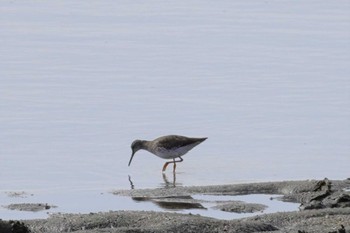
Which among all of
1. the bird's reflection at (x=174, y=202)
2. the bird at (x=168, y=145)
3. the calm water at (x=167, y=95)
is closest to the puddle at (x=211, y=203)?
the bird's reflection at (x=174, y=202)

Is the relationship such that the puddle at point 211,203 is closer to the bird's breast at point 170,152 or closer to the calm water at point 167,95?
the calm water at point 167,95

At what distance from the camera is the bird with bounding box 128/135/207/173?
1490 cm

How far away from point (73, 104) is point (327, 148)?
13.3ft

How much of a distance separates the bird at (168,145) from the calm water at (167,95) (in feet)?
0.77

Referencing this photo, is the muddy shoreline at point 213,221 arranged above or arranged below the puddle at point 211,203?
below

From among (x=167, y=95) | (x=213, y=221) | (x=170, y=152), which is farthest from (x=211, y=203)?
(x=167, y=95)

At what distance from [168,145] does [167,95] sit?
10.6 ft

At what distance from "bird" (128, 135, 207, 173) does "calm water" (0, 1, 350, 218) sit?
23 cm

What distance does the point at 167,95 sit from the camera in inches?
714

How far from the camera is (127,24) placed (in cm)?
2484

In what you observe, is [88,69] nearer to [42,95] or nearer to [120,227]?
[42,95]

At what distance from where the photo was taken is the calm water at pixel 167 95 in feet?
46.9

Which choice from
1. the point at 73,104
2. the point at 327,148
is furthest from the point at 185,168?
the point at 73,104

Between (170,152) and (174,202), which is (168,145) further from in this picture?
(174,202)
